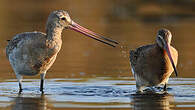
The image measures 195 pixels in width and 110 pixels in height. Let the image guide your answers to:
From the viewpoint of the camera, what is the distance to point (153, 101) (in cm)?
1066

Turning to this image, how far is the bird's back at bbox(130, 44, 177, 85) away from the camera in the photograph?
11.5 m

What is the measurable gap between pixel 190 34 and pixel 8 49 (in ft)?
38.8

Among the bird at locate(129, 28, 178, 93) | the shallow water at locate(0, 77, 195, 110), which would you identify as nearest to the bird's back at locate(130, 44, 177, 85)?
the bird at locate(129, 28, 178, 93)

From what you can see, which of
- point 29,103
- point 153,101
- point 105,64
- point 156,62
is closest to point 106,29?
point 105,64

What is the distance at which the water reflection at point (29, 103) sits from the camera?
33.0 ft

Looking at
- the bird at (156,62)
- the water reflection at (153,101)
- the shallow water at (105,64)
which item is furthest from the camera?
the bird at (156,62)

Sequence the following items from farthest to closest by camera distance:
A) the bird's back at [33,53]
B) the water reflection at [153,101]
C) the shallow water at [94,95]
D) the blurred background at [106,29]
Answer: the blurred background at [106,29] → the bird's back at [33,53] → the shallow water at [94,95] → the water reflection at [153,101]

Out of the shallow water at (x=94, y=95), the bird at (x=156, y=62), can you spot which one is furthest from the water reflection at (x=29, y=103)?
the bird at (x=156, y=62)

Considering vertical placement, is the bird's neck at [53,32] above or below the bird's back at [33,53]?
above

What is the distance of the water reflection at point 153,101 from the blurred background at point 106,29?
9.06 feet

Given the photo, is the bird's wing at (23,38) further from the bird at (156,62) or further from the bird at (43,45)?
the bird at (156,62)

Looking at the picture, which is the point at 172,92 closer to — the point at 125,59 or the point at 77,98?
the point at 77,98

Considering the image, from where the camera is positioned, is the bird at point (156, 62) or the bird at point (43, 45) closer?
the bird at point (156, 62)

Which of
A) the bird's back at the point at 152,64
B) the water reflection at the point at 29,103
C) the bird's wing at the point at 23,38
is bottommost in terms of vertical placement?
the water reflection at the point at 29,103
